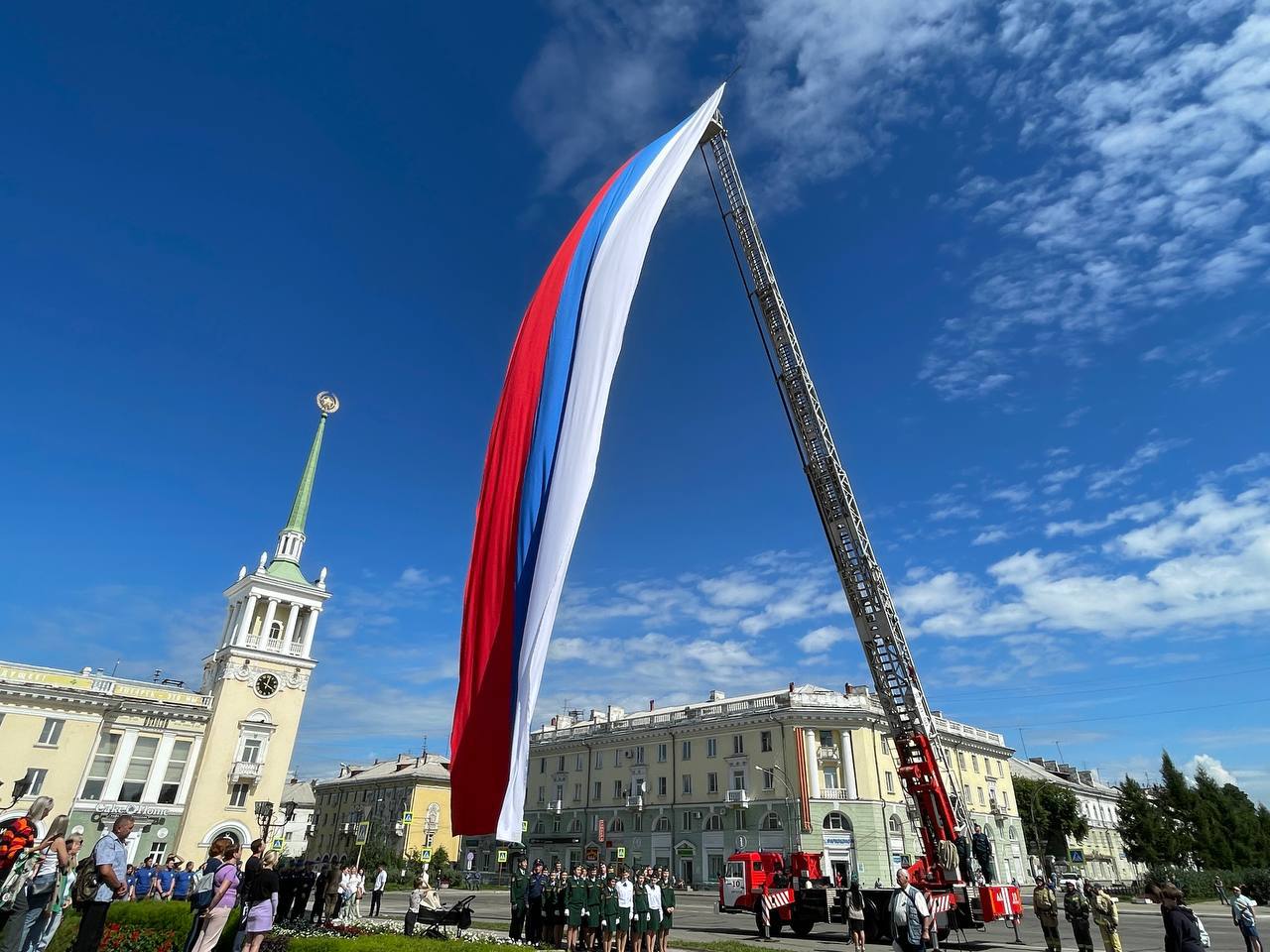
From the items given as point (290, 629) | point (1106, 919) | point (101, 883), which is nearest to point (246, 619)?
point (290, 629)

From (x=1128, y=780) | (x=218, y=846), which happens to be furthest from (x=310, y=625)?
(x=1128, y=780)

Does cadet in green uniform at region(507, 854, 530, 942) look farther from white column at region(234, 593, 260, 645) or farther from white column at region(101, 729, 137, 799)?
white column at region(234, 593, 260, 645)

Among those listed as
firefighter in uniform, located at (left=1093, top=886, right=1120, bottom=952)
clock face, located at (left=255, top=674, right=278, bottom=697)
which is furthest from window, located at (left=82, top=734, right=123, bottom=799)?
firefighter in uniform, located at (left=1093, top=886, right=1120, bottom=952)

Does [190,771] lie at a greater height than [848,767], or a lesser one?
lesser

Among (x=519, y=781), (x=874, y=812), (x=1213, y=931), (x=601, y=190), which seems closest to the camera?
(x=519, y=781)

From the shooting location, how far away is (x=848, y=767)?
4916 centimetres

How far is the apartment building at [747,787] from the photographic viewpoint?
47656 millimetres

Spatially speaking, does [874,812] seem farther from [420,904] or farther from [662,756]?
[420,904]

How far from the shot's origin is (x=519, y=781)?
6.43 meters

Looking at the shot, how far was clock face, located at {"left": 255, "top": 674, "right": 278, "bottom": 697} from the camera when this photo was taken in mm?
46562

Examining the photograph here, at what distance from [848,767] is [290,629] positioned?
39.0m

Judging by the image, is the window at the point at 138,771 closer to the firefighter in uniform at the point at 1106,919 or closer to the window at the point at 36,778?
the window at the point at 36,778

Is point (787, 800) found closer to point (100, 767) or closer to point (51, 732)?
point (100, 767)

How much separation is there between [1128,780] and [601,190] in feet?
243
